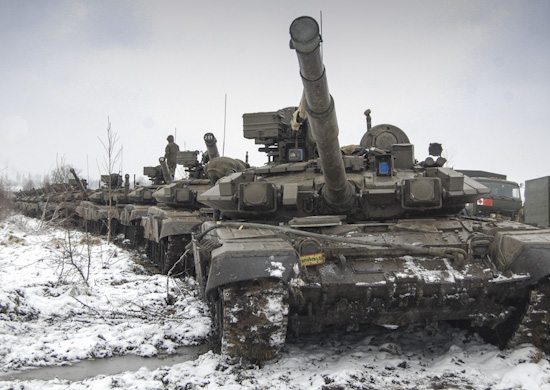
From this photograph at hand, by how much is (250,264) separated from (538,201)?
16951mm

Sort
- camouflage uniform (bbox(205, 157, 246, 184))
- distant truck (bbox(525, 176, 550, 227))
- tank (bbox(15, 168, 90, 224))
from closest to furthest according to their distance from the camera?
camouflage uniform (bbox(205, 157, 246, 184))
distant truck (bbox(525, 176, 550, 227))
tank (bbox(15, 168, 90, 224))

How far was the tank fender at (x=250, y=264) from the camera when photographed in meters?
4.60

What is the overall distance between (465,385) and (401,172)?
130 inches

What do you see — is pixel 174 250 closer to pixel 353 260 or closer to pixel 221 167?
pixel 221 167

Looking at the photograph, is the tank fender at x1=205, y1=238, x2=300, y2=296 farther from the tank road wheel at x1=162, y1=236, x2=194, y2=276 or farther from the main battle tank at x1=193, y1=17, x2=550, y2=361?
the tank road wheel at x1=162, y1=236, x2=194, y2=276

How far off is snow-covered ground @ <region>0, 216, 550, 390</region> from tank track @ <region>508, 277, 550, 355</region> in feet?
0.35

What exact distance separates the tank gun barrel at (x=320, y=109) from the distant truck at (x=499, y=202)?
1426 cm

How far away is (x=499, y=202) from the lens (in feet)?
63.9

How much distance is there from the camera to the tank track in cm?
497

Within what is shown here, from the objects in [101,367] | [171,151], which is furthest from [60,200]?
[101,367]

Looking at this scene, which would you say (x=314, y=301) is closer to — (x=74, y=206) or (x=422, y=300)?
(x=422, y=300)

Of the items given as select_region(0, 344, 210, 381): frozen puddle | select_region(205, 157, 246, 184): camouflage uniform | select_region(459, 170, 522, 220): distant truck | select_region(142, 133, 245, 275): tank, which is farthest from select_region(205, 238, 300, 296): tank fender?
select_region(459, 170, 522, 220): distant truck

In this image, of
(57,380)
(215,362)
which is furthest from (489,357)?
(57,380)

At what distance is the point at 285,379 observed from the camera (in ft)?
15.3
